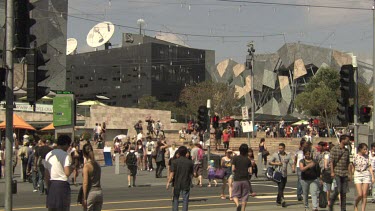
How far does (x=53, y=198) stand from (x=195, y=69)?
105990 millimetres

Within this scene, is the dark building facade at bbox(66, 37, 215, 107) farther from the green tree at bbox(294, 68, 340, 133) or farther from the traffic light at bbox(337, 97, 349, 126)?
the traffic light at bbox(337, 97, 349, 126)

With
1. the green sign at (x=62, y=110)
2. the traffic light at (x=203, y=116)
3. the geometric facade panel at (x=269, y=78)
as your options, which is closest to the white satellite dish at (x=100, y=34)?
the geometric facade panel at (x=269, y=78)

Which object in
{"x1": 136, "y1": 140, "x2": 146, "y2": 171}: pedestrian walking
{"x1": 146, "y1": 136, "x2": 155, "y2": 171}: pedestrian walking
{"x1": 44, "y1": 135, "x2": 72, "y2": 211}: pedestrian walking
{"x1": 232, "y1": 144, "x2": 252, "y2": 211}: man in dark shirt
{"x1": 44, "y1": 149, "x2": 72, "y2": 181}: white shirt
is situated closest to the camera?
{"x1": 44, "y1": 135, "x2": 72, "y2": 211}: pedestrian walking

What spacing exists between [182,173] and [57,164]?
4.12m

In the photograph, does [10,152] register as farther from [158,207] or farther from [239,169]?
[158,207]

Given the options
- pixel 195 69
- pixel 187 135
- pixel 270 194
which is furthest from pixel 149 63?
pixel 270 194

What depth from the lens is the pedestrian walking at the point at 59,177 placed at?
934 centimetres

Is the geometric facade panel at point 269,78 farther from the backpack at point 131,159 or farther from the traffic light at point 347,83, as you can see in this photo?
the traffic light at point 347,83

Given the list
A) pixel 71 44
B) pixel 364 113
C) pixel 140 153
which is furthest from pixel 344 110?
pixel 71 44

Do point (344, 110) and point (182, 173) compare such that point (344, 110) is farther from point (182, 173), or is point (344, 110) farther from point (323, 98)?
point (323, 98)

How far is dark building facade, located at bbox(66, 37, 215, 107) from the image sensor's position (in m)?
108

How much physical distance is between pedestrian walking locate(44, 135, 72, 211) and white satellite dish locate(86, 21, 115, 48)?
282 feet

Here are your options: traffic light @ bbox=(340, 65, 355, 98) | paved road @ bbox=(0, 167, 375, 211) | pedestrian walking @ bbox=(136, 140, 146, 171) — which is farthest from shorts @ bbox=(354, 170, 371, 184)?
pedestrian walking @ bbox=(136, 140, 146, 171)

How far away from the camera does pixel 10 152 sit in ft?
33.6
